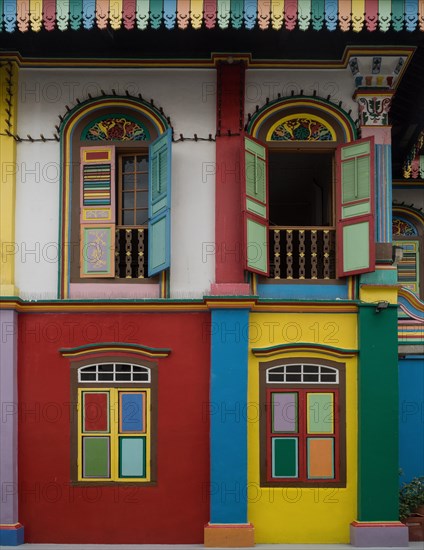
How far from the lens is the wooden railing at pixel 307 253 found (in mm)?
11219

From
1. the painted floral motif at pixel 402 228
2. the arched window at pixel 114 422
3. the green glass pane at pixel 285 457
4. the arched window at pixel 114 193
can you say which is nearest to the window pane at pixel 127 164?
the arched window at pixel 114 193

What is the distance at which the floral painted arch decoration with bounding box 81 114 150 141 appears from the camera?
11.4 meters

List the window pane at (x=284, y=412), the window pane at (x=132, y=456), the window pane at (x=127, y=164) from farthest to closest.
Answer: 1. the window pane at (x=127, y=164)
2. the window pane at (x=284, y=412)
3. the window pane at (x=132, y=456)

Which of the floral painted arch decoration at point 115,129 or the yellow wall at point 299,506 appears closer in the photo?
the yellow wall at point 299,506

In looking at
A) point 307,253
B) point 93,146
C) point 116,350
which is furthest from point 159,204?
point 307,253

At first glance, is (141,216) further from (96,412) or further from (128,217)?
(96,412)

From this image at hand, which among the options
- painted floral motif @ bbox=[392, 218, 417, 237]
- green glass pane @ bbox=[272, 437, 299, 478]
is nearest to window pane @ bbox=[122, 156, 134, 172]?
green glass pane @ bbox=[272, 437, 299, 478]

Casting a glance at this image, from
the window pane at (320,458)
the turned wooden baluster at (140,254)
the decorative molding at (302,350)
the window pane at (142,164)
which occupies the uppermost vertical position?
the window pane at (142,164)

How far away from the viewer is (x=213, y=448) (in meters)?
10.7

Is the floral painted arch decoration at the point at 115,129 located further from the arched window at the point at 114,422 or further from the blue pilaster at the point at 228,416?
the arched window at the point at 114,422

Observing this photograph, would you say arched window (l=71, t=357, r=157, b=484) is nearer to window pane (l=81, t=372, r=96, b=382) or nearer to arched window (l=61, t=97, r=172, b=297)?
window pane (l=81, t=372, r=96, b=382)

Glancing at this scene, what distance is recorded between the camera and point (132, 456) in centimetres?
1084

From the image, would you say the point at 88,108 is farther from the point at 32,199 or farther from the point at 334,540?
the point at 334,540

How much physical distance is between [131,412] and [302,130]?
4.06m
